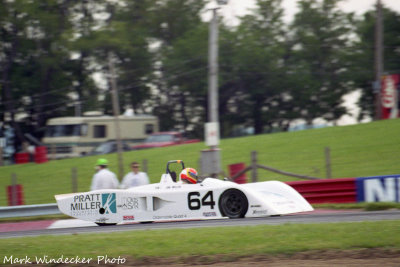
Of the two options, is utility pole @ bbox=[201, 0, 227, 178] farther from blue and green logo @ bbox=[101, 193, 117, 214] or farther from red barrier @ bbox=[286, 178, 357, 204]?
blue and green logo @ bbox=[101, 193, 117, 214]

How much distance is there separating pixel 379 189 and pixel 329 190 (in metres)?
1.46

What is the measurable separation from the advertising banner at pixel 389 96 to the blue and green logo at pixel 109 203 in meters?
20.2

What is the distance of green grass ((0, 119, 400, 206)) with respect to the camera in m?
20.8

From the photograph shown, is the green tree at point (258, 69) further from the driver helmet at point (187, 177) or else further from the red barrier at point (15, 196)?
the driver helmet at point (187, 177)

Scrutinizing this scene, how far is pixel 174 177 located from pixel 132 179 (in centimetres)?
183

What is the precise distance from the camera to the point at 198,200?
11828 millimetres

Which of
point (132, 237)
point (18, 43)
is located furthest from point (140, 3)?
point (132, 237)

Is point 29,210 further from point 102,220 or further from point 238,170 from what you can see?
point 238,170

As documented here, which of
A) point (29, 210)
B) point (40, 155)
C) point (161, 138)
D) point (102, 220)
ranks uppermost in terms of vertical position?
point (161, 138)

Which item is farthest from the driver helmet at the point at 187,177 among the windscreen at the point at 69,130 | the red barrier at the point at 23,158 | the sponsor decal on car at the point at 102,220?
the red barrier at the point at 23,158

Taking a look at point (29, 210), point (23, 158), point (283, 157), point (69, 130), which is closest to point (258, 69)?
point (69, 130)

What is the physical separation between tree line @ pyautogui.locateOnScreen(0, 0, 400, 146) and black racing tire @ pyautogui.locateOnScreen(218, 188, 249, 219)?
29186 millimetres

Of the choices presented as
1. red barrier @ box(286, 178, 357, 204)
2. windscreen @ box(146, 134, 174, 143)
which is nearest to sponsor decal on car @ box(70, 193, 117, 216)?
red barrier @ box(286, 178, 357, 204)

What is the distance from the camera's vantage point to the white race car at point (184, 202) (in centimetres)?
1147
